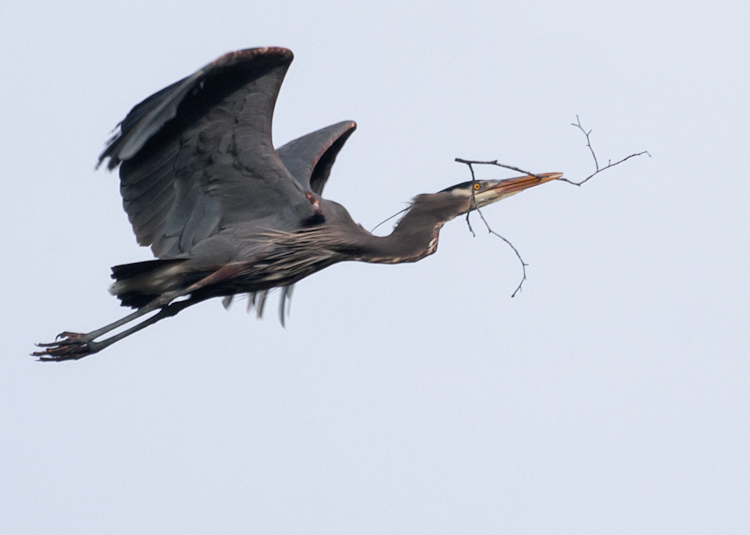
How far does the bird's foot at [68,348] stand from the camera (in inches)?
299

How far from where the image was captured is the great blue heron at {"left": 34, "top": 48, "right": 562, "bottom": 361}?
7020 millimetres

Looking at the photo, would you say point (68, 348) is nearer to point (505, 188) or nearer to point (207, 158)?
point (207, 158)

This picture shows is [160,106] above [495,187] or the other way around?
above

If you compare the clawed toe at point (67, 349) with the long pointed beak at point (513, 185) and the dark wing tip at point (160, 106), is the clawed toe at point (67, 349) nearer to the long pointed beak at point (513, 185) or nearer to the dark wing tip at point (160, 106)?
the dark wing tip at point (160, 106)

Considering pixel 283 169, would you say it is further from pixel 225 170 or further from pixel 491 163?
pixel 491 163

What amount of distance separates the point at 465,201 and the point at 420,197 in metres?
0.34

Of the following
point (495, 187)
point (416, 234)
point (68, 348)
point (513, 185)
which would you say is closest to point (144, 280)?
point (68, 348)

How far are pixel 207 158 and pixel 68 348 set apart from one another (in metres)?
1.70

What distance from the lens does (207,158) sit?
7.32m

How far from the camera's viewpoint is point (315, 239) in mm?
7684

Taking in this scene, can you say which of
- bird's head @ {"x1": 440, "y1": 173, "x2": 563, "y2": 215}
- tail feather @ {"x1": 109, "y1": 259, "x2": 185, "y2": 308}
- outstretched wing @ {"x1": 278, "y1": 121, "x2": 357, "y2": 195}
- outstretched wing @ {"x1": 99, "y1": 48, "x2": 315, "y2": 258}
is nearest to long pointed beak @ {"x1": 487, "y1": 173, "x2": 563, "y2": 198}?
bird's head @ {"x1": 440, "y1": 173, "x2": 563, "y2": 215}

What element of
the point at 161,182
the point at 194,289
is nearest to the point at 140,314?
the point at 194,289

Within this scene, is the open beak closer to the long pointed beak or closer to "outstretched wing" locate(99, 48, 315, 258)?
the long pointed beak

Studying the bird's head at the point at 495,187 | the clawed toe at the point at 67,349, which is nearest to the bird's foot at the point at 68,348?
the clawed toe at the point at 67,349
